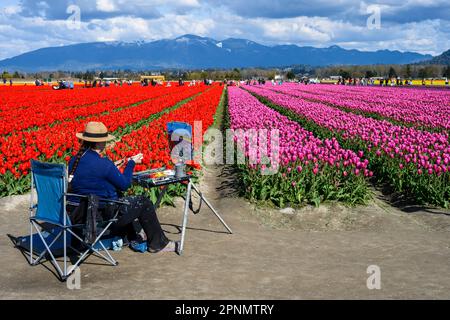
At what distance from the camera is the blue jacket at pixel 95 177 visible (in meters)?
6.34

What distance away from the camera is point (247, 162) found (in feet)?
36.9

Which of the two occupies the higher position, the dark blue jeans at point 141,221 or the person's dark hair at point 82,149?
the person's dark hair at point 82,149

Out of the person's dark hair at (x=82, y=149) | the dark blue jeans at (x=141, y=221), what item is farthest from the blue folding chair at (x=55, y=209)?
the person's dark hair at (x=82, y=149)

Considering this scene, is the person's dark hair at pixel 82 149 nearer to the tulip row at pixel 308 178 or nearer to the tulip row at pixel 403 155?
the tulip row at pixel 308 178

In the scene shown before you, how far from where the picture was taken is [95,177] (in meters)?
6.36

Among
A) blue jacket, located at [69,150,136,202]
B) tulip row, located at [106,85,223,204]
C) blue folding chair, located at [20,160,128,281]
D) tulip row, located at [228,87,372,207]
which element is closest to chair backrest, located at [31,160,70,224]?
blue folding chair, located at [20,160,128,281]

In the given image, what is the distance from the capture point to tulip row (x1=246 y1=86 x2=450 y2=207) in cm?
969

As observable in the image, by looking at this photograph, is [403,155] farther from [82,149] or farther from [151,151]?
[82,149]

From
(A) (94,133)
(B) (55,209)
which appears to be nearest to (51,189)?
(B) (55,209)

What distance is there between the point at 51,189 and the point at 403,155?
804 centimetres

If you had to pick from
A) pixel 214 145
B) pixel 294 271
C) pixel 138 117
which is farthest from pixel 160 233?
pixel 138 117

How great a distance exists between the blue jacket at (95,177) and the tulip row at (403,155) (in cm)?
581

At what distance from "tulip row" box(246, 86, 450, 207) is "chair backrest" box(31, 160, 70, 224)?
21.2 feet
